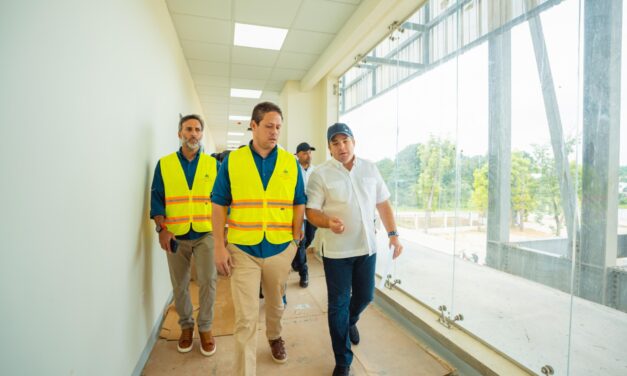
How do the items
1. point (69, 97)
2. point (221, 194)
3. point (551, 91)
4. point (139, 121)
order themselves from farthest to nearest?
point (139, 121)
point (221, 194)
point (551, 91)
point (69, 97)

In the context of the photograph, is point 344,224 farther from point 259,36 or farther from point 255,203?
point 259,36

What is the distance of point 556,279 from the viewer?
1615 millimetres

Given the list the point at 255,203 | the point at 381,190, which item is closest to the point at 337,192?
the point at 381,190

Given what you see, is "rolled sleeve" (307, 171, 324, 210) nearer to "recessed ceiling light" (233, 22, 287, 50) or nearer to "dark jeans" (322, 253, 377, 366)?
"dark jeans" (322, 253, 377, 366)

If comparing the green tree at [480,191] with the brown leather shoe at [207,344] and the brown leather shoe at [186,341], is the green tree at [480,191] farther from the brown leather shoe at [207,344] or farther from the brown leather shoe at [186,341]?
the brown leather shoe at [186,341]

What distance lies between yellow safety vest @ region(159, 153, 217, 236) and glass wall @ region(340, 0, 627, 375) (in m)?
1.90

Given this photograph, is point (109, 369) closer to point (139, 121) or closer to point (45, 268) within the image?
point (45, 268)

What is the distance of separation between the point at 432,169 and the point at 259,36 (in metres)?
2.60

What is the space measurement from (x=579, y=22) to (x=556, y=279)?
4.29 feet

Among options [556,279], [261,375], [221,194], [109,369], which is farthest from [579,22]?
[109,369]

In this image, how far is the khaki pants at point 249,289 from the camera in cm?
162

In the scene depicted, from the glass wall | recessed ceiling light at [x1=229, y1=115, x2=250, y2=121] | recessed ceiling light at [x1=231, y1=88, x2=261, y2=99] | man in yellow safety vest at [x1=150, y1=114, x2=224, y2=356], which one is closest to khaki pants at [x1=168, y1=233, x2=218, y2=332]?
man in yellow safety vest at [x1=150, y1=114, x2=224, y2=356]

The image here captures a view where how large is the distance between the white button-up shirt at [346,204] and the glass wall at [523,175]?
0.80 meters

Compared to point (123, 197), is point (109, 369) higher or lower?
lower
